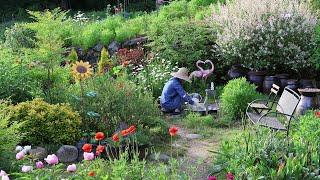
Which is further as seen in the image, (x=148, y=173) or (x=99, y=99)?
(x=99, y=99)

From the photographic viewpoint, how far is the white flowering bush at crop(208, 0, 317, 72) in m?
9.71

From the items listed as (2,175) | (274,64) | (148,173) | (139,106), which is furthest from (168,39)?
(2,175)

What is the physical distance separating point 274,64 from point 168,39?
216 centimetres

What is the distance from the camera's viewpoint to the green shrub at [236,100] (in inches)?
316

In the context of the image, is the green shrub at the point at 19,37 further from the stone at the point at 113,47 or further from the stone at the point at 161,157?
the stone at the point at 161,157

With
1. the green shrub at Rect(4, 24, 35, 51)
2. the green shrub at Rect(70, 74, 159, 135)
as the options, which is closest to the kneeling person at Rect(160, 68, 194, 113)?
the green shrub at Rect(70, 74, 159, 135)

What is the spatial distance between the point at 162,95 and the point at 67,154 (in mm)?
2593

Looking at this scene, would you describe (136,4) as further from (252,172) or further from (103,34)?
(252,172)

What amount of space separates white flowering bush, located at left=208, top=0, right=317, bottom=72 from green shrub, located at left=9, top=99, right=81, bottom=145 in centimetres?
426

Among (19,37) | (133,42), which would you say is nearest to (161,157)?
(133,42)

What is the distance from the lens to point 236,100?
26.3 feet

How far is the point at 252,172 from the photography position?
4.91 m

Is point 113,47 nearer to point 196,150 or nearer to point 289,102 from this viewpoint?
point 196,150

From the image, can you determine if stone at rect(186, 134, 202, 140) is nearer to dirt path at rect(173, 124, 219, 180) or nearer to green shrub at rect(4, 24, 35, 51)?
dirt path at rect(173, 124, 219, 180)
